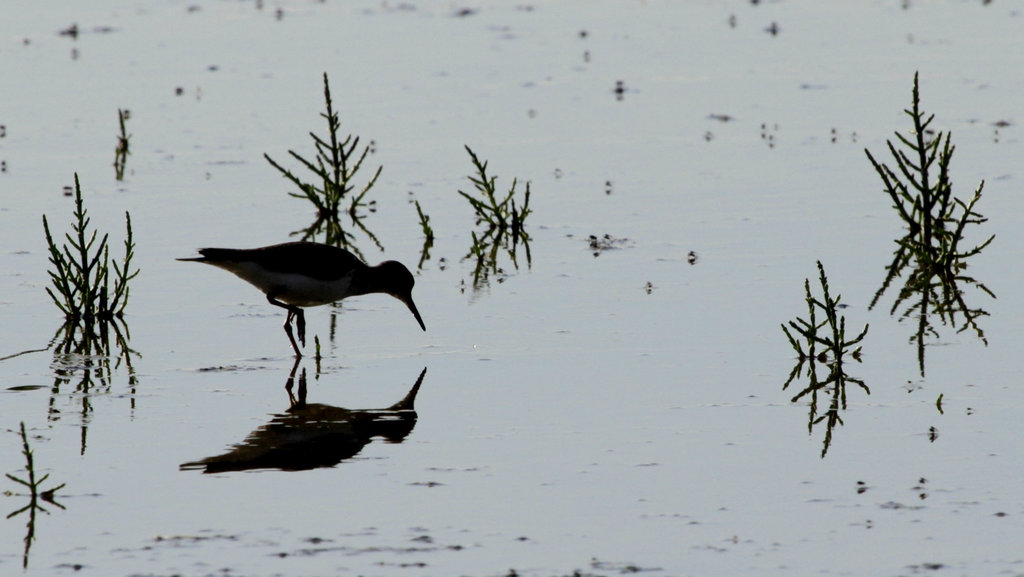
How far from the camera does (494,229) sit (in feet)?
46.2

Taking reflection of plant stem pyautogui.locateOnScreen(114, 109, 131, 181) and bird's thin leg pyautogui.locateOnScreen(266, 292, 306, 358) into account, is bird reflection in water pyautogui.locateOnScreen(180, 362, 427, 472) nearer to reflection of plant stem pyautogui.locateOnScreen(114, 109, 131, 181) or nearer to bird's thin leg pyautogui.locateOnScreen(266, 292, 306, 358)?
bird's thin leg pyautogui.locateOnScreen(266, 292, 306, 358)

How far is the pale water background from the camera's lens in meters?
7.20

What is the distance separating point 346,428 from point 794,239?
554 centimetres

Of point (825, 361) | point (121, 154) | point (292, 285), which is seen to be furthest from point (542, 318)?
point (121, 154)

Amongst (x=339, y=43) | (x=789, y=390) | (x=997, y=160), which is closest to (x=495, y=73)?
(x=339, y=43)

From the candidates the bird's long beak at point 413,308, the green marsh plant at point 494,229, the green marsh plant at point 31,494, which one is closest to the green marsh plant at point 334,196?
the green marsh plant at point 494,229

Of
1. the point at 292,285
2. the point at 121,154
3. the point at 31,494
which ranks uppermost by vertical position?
the point at 121,154

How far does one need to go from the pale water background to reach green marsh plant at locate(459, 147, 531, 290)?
0.19m

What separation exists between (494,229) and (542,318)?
3.02m

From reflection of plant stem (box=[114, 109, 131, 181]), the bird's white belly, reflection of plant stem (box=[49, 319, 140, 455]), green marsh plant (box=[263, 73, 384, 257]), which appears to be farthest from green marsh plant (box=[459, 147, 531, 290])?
reflection of plant stem (box=[114, 109, 131, 181])

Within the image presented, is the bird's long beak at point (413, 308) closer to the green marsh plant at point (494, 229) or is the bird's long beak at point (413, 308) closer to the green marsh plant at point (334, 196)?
the green marsh plant at point (494, 229)

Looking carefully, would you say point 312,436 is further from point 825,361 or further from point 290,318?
point 825,361

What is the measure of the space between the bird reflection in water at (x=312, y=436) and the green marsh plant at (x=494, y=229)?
3.57 metres

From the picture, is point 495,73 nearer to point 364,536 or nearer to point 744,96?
point 744,96
